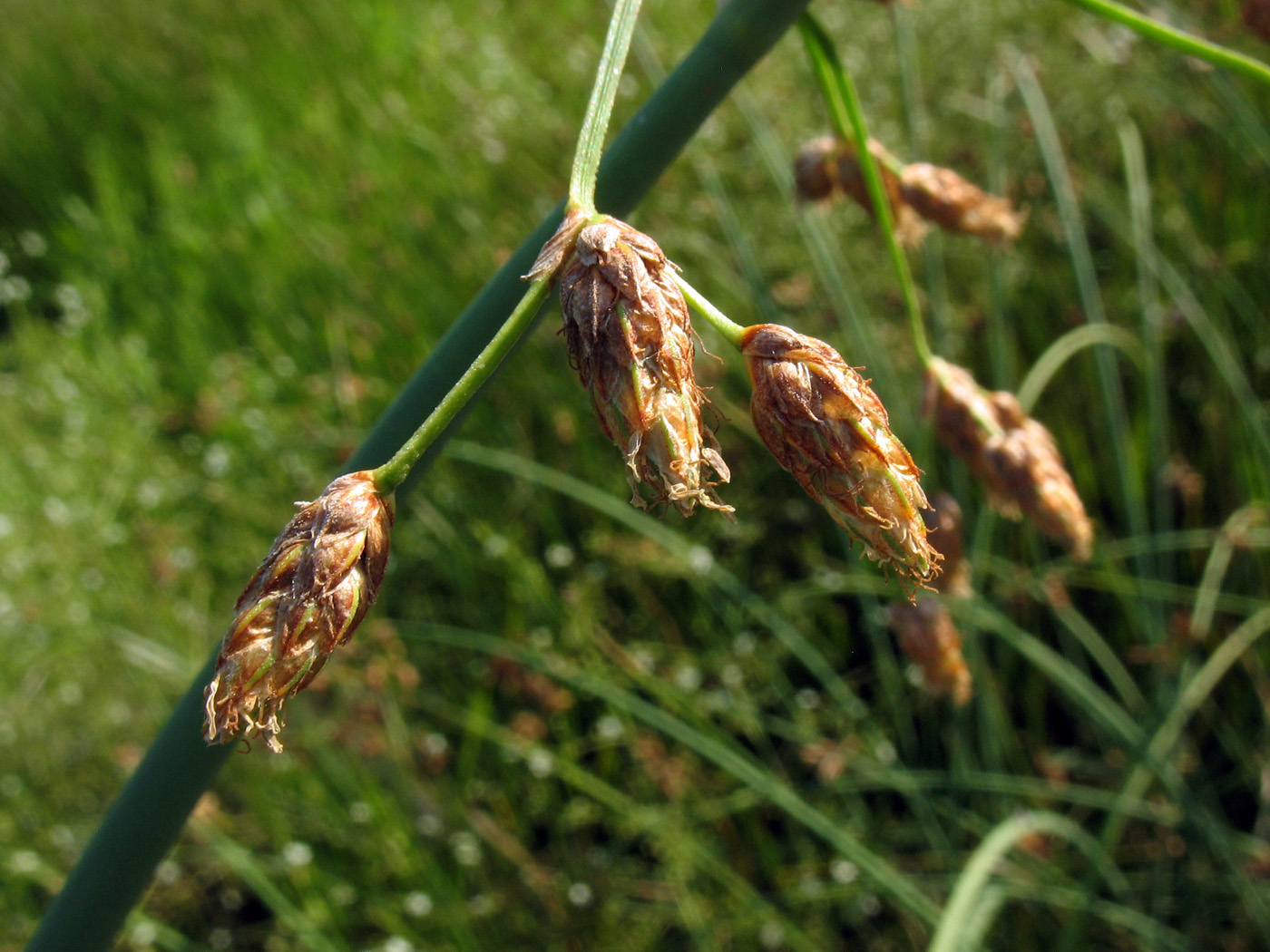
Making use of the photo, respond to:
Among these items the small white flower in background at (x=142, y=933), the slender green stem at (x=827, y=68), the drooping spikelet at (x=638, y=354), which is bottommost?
the small white flower in background at (x=142, y=933)

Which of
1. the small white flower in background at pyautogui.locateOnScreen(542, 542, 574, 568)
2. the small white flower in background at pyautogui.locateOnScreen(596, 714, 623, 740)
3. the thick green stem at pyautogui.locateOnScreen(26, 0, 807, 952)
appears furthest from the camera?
the small white flower in background at pyautogui.locateOnScreen(542, 542, 574, 568)

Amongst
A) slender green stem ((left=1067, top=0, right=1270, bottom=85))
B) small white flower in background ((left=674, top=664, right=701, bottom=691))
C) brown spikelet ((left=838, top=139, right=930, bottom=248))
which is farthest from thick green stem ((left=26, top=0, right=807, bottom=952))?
small white flower in background ((left=674, top=664, right=701, bottom=691))

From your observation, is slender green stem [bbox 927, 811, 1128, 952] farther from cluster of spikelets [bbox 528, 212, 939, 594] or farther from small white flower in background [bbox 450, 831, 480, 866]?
small white flower in background [bbox 450, 831, 480, 866]

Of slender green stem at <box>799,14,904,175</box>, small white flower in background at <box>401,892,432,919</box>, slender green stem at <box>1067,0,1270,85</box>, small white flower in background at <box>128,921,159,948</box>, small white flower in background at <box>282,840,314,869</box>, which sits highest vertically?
slender green stem at <box>1067,0,1270,85</box>

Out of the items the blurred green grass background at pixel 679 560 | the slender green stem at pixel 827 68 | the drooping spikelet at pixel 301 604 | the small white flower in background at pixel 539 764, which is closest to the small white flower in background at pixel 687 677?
the blurred green grass background at pixel 679 560

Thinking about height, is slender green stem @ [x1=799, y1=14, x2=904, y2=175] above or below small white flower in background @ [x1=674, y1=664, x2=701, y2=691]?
above

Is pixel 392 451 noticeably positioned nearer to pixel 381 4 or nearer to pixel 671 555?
pixel 671 555

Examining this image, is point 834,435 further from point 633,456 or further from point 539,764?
point 539,764

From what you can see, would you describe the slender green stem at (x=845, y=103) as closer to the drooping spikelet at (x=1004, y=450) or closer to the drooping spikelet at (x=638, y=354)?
the drooping spikelet at (x=1004, y=450)
